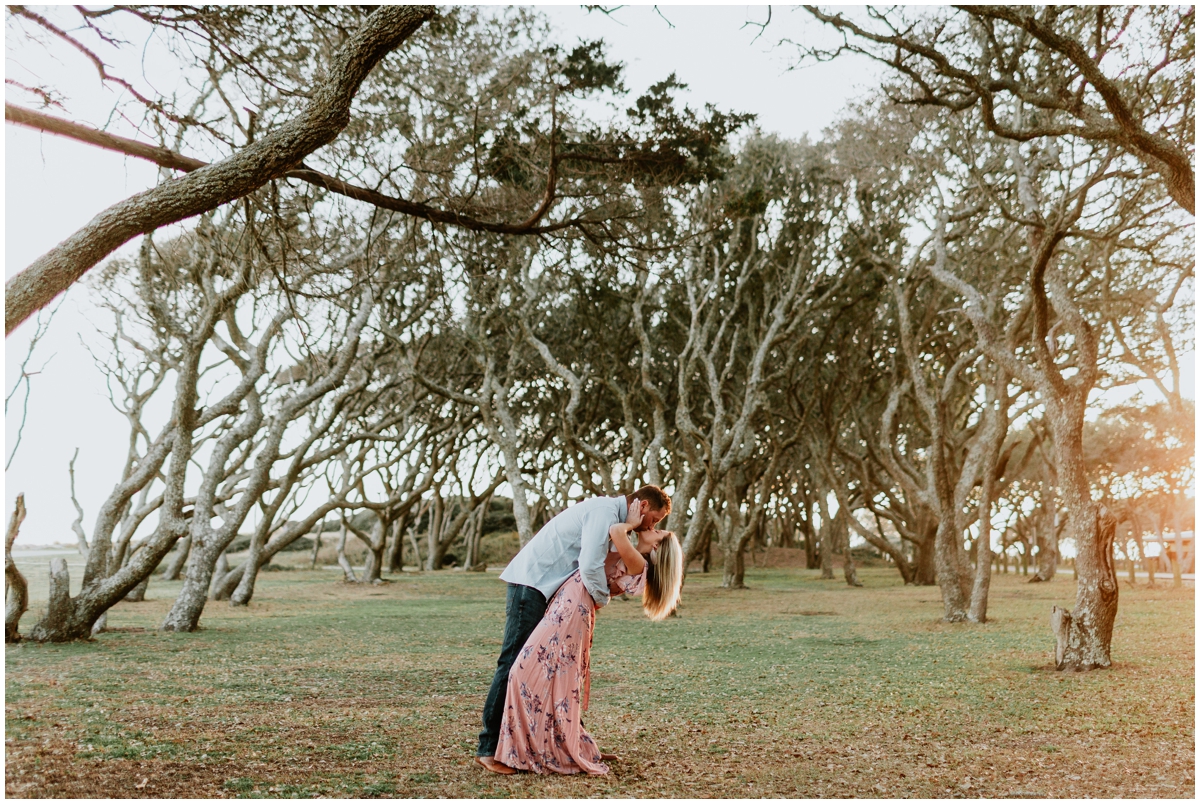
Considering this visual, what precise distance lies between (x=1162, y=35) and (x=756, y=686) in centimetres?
830

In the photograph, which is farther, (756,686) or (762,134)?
(762,134)

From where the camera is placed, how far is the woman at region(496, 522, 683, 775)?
17.2 feet

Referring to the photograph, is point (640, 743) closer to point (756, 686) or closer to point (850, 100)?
point (756, 686)

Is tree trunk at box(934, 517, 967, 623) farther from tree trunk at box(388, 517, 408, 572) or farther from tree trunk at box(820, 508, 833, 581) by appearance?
tree trunk at box(388, 517, 408, 572)

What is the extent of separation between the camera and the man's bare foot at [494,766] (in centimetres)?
522

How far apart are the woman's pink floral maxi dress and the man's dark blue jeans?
9cm

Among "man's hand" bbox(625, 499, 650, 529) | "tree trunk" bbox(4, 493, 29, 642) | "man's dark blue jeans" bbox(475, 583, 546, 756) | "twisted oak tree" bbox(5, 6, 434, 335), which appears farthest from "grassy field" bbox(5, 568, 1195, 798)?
"twisted oak tree" bbox(5, 6, 434, 335)

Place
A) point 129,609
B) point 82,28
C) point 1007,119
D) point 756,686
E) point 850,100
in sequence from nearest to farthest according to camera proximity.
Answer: point 82,28 < point 756,686 < point 1007,119 < point 129,609 < point 850,100

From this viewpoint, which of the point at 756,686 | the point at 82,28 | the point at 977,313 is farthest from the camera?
the point at 977,313

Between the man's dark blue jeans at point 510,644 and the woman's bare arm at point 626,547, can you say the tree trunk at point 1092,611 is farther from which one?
the man's dark blue jeans at point 510,644

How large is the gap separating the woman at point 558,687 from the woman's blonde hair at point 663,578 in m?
0.08

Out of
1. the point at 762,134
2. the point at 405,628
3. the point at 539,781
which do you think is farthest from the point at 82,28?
the point at 762,134

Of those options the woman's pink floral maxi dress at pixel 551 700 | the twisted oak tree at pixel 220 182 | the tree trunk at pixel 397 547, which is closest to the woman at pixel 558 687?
the woman's pink floral maxi dress at pixel 551 700

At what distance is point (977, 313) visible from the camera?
40.7 feet
